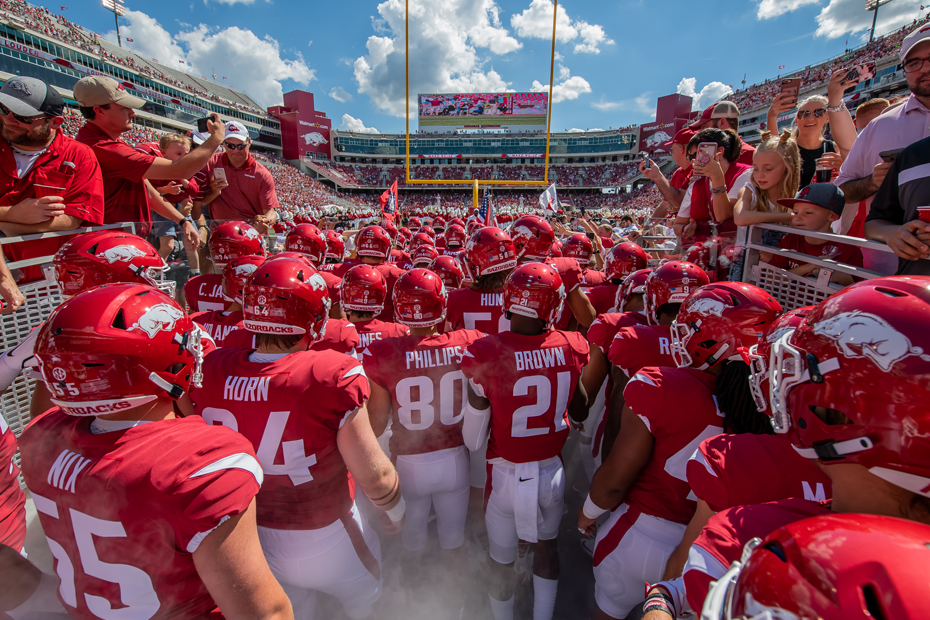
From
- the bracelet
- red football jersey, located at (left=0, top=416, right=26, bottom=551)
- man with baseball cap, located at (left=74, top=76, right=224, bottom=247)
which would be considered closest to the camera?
red football jersey, located at (left=0, top=416, right=26, bottom=551)

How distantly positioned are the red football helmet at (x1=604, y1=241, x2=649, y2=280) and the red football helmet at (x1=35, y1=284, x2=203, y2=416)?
13.9 feet

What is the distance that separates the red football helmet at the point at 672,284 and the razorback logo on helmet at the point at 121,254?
383 cm

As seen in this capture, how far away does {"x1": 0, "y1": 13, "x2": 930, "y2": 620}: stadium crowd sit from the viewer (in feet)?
3.02

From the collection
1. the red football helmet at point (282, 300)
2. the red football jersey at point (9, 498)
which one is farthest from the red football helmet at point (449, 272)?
the red football jersey at point (9, 498)

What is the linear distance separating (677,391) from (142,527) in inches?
83.1

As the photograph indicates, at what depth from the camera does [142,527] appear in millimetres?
1200

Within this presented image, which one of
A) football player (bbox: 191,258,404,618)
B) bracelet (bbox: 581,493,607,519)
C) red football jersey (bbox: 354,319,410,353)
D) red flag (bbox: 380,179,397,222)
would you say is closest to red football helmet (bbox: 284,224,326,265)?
red football jersey (bbox: 354,319,410,353)

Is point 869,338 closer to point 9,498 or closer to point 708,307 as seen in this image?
point 708,307

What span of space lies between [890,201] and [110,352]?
4110 mm

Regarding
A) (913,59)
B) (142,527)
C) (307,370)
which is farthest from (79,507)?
(913,59)

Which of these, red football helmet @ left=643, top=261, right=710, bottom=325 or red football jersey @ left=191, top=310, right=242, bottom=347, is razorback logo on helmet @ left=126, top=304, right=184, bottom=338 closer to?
red football jersey @ left=191, top=310, right=242, bottom=347

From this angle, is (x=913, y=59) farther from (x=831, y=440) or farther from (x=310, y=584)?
(x=310, y=584)

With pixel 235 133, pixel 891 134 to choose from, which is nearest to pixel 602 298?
pixel 891 134

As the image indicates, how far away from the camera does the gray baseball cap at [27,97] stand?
9.42ft
